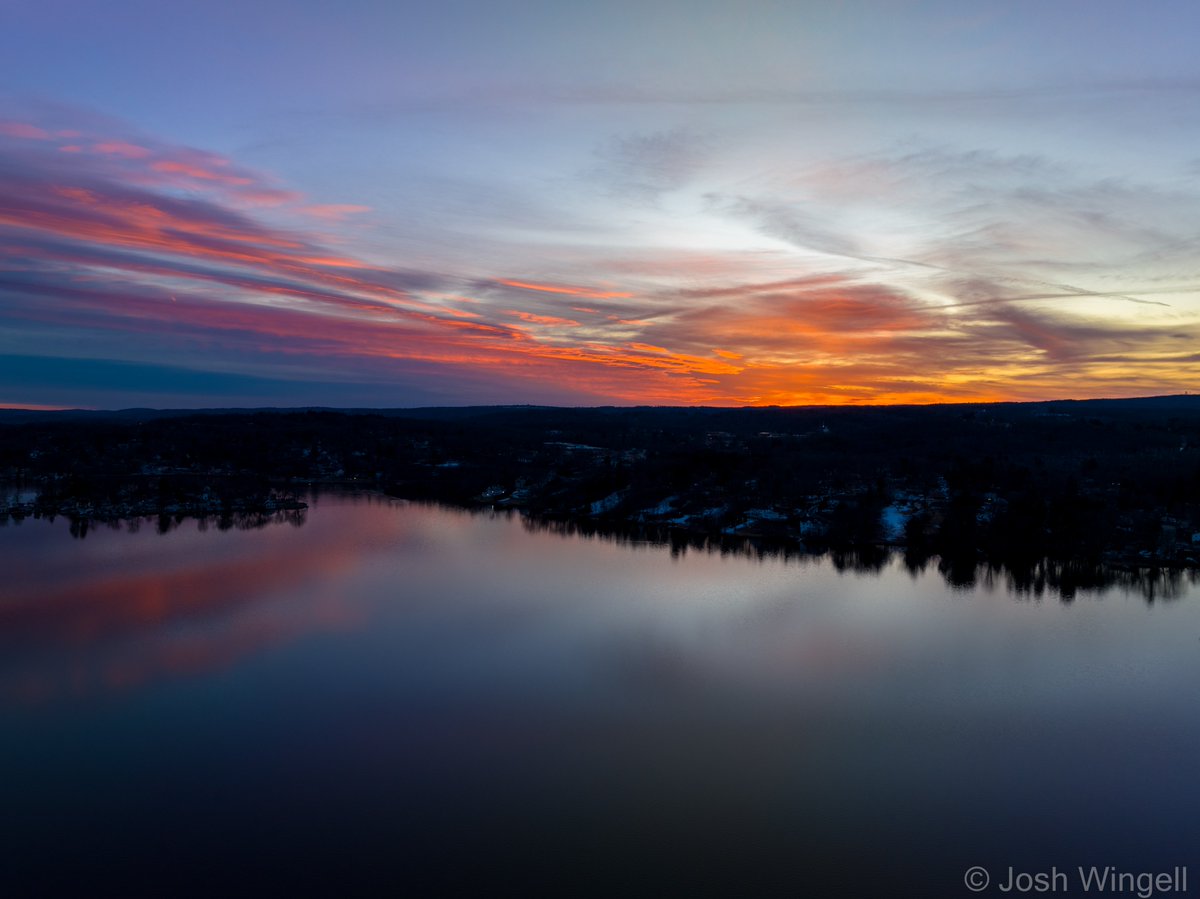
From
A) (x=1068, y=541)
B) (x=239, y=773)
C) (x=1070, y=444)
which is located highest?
(x=1070, y=444)

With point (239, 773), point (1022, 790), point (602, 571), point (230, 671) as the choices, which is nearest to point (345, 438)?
point (602, 571)

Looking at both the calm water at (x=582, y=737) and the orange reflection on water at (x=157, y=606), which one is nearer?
the calm water at (x=582, y=737)

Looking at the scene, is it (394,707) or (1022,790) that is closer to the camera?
(1022,790)

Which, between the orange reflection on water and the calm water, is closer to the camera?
the calm water

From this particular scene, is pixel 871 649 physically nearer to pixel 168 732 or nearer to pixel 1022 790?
pixel 1022 790

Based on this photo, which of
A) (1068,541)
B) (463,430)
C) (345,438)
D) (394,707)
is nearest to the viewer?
(394,707)

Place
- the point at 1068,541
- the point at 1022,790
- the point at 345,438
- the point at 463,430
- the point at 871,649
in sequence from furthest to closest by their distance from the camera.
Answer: the point at 463,430, the point at 345,438, the point at 1068,541, the point at 871,649, the point at 1022,790

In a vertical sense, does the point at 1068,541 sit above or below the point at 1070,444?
below

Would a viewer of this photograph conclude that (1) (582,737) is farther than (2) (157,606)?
No
